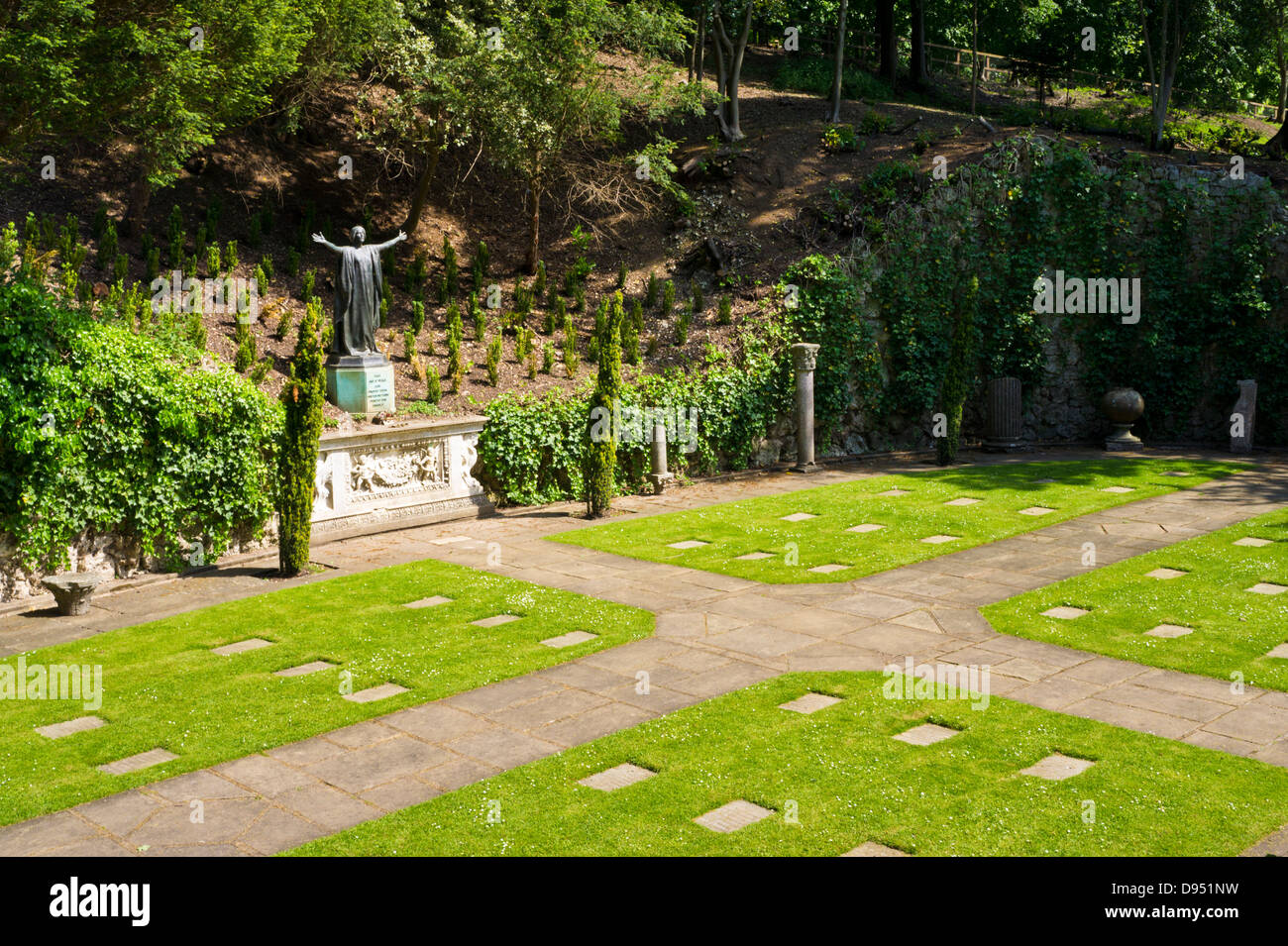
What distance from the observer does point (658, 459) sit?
60.6ft

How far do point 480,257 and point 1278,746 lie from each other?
1764 centimetres

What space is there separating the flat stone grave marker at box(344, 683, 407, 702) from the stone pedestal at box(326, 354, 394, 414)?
319 inches

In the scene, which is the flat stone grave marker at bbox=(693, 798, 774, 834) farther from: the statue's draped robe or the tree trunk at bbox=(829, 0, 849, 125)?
the tree trunk at bbox=(829, 0, 849, 125)

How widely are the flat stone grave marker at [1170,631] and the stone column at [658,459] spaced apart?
30.2ft

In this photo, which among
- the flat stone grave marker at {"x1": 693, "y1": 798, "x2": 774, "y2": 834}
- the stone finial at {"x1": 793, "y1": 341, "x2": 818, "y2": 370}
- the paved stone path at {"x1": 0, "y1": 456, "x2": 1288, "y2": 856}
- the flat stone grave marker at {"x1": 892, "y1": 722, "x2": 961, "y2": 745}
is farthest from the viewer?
the stone finial at {"x1": 793, "y1": 341, "x2": 818, "y2": 370}

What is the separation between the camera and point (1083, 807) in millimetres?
6801

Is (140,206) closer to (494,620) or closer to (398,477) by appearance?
(398,477)

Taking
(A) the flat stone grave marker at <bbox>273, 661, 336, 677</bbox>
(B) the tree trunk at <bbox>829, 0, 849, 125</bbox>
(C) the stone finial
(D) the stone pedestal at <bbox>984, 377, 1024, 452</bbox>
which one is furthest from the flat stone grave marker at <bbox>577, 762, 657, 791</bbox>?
(B) the tree trunk at <bbox>829, 0, 849, 125</bbox>

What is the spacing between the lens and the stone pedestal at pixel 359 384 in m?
16.8

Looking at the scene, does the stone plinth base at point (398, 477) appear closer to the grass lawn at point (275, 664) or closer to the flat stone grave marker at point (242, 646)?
the grass lawn at point (275, 664)

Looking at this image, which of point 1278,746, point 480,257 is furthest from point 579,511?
point 1278,746

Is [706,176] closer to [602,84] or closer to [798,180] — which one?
[798,180]

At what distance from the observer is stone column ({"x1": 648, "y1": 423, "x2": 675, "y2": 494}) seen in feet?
60.5

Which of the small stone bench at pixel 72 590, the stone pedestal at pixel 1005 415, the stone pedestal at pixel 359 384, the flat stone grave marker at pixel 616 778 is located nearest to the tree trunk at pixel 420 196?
the stone pedestal at pixel 359 384
